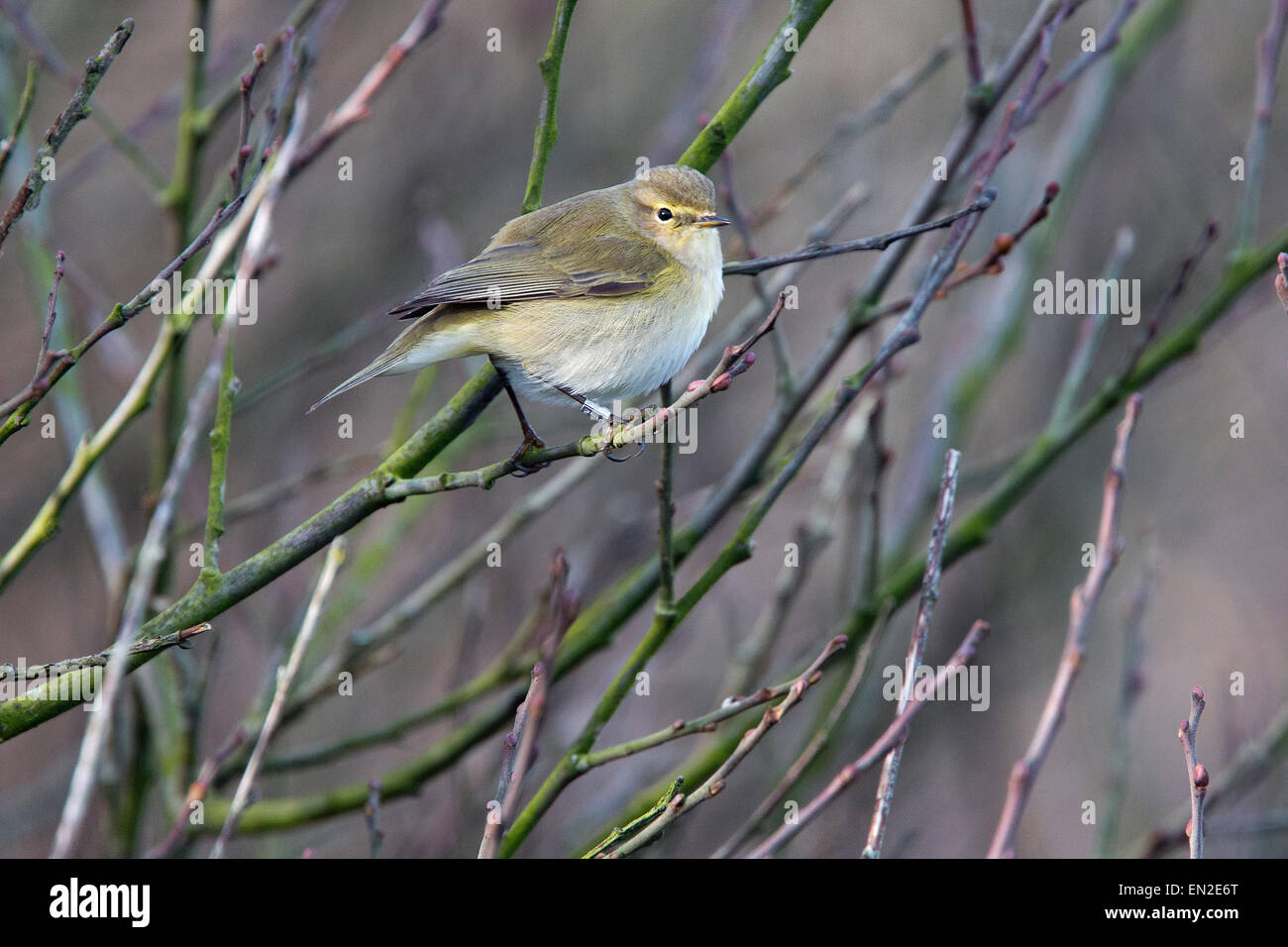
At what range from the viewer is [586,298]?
10.6 feet

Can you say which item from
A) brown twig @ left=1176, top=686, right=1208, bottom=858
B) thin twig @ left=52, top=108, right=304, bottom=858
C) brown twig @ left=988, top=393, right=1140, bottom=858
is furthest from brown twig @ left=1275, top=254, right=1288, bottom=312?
thin twig @ left=52, top=108, right=304, bottom=858

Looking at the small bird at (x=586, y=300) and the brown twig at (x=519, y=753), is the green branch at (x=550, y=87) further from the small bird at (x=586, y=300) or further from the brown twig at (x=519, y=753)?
the brown twig at (x=519, y=753)

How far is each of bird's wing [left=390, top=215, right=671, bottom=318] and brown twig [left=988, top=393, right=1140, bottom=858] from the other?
1.46m

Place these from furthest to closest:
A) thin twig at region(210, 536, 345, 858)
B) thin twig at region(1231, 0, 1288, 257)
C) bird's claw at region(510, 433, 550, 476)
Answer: thin twig at region(1231, 0, 1288, 257) → bird's claw at region(510, 433, 550, 476) → thin twig at region(210, 536, 345, 858)

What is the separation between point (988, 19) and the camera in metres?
5.62

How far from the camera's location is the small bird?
3025 mm

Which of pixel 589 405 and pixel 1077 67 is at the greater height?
pixel 1077 67

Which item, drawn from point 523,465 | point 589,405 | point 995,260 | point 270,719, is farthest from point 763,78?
point 270,719

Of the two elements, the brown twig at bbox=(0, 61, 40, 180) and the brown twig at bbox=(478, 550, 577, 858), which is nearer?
the brown twig at bbox=(478, 550, 577, 858)

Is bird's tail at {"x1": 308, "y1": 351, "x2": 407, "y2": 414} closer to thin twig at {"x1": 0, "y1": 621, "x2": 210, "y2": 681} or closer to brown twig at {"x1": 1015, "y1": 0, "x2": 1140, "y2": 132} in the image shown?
thin twig at {"x1": 0, "y1": 621, "x2": 210, "y2": 681}

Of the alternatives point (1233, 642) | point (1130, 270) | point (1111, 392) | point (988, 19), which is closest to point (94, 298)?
point (1111, 392)

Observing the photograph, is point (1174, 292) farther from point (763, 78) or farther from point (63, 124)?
point (63, 124)

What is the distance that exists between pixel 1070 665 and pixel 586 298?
171 centimetres

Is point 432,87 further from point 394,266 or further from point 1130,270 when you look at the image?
point 1130,270
